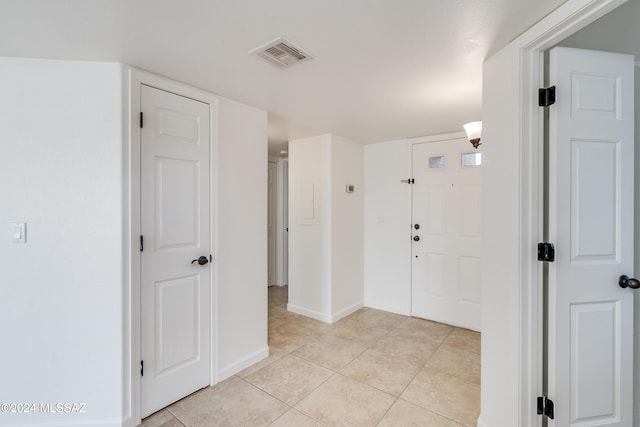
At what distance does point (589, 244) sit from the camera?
4.38 feet

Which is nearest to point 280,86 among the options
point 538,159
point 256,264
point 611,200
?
point 256,264

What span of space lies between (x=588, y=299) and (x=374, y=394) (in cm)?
147

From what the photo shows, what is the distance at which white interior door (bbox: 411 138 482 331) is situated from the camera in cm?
312

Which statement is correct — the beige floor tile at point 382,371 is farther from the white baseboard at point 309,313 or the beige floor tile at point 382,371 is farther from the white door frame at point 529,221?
the white door frame at point 529,221

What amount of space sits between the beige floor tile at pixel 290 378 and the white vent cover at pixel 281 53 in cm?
228

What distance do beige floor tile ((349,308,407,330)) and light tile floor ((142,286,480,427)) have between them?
11 centimetres

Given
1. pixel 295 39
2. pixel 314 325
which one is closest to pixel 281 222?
pixel 314 325

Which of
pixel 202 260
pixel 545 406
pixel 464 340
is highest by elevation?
pixel 202 260

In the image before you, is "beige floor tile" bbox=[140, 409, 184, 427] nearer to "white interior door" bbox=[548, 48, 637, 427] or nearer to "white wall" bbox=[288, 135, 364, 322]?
"white wall" bbox=[288, 135, 364, 322]

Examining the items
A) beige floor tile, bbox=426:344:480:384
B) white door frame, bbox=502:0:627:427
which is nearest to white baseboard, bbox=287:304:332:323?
beige floor tile, bbox=426:344:480:384

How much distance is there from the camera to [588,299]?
4.39ft

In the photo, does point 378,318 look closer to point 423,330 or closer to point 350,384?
point 423,330

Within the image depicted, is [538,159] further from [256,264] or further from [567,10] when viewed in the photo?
[256,264]

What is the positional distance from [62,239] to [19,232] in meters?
0.21
